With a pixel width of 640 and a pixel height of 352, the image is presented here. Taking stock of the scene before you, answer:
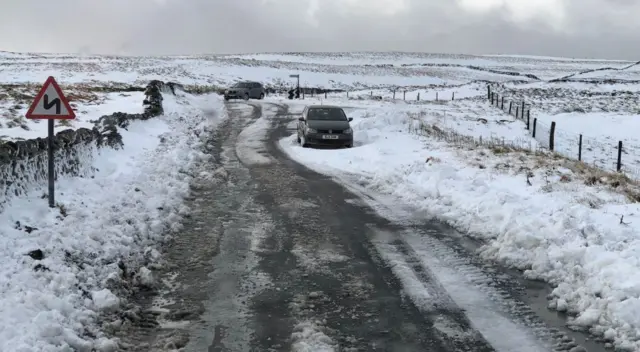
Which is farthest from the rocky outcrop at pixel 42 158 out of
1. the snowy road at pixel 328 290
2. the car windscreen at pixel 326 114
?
the car windscreen at pixel 326 114

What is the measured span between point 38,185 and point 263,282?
13.8 ft

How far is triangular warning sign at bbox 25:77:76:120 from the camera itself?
311 inches

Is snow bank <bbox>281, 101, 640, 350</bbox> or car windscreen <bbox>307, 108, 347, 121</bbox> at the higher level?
car windscreen <bbox>307, 108, 347, 121</bbox>

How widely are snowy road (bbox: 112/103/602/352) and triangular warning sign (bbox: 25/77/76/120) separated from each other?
2.42 metres

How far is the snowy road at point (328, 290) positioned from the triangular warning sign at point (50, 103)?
7.94ft

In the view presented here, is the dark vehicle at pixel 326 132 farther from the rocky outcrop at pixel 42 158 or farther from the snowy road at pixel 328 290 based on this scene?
the snowy road at pixel 328 290

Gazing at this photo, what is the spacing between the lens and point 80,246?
22.1ft

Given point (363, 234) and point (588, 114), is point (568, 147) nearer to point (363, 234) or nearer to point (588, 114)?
point (588, 114)

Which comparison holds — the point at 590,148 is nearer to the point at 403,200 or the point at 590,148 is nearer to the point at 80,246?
the point at 403,200

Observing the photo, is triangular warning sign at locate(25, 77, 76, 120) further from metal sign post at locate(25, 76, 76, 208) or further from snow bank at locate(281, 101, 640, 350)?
snow bank at locate(281, 101, 640, 350)

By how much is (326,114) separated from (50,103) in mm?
13291

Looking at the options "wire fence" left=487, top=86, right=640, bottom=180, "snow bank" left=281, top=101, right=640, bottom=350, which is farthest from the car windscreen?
"wire fence" left=487, top=86, right=640, bottom=180

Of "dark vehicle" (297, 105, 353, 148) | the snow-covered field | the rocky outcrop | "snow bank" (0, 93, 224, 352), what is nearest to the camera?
"snow bank" (0, 93, 224, 352)

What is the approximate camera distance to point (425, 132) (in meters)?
21.7
